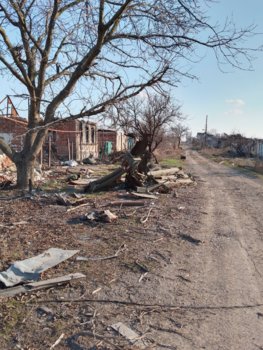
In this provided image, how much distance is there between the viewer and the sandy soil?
389 cm

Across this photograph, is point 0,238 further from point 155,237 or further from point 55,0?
point 55,0

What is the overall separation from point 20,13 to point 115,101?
141 inches

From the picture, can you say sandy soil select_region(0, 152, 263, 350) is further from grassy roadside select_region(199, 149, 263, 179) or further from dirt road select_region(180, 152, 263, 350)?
grassy roadside select_region(199, 149, 263, 179)

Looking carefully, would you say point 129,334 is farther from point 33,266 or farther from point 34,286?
point 33,266

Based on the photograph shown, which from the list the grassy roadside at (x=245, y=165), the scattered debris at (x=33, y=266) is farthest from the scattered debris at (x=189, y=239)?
the grassy roadside at (x=245, y=165)

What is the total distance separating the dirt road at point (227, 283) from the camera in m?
3.93

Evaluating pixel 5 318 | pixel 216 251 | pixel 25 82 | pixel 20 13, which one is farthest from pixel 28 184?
pixel 5 318

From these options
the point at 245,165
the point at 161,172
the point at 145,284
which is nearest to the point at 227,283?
the point at 145,284

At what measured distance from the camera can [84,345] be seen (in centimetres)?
367

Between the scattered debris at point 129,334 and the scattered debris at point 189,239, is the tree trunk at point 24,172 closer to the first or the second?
the scattered debris at point 189,239

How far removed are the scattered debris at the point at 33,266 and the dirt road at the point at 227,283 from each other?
1815 mm

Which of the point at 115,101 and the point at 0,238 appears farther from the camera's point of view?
the point at 115,101

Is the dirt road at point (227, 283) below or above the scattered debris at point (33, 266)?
below

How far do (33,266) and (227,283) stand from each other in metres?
2.47
